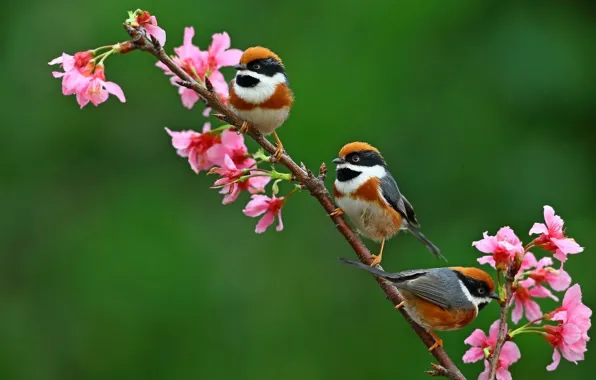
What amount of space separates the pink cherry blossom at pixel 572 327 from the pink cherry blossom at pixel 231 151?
2.73ft

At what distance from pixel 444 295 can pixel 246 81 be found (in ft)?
2.75

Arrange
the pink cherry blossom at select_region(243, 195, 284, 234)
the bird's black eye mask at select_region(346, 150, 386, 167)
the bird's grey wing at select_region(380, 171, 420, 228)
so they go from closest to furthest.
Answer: the pink cherry blossom at select_region(243, 195, 284, 234) → the bird's black eye mask at select_region(346, 150, 386, 167) → the bird's grey wing at select_region(380, 171, 420, 228)

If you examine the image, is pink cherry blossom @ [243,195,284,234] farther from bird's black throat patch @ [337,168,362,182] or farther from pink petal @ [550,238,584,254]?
pink petal @ [550,238,584,254]

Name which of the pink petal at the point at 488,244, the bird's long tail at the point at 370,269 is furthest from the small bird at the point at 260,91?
the pink petal at the point at 488,244

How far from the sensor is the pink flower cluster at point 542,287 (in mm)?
2066

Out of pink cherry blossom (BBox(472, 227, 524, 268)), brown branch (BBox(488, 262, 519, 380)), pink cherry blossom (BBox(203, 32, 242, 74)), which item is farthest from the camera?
pink cherry blossom (BBox(203, 32, 242, 74))

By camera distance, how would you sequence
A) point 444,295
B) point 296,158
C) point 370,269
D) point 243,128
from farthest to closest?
point 296,158, point 444,295, point 243,128, point 370,269

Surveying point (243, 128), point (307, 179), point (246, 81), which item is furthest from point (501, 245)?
point (246, 81)

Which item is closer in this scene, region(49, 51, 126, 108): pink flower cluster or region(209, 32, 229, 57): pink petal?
region(49, 51, 126, 108): pink flower cluster

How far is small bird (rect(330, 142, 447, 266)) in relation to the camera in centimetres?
290

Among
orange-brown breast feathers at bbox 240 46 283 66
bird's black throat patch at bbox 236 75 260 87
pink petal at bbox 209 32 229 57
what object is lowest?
bird's black throat patch at bbox 236 75 260 87

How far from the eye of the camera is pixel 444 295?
2.57m

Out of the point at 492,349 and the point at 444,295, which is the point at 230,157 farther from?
the point at 492,349

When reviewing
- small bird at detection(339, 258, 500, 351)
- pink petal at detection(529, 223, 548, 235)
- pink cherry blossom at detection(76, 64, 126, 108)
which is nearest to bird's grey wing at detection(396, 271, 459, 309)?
small bird at detection(339, 258, 500, 351)
